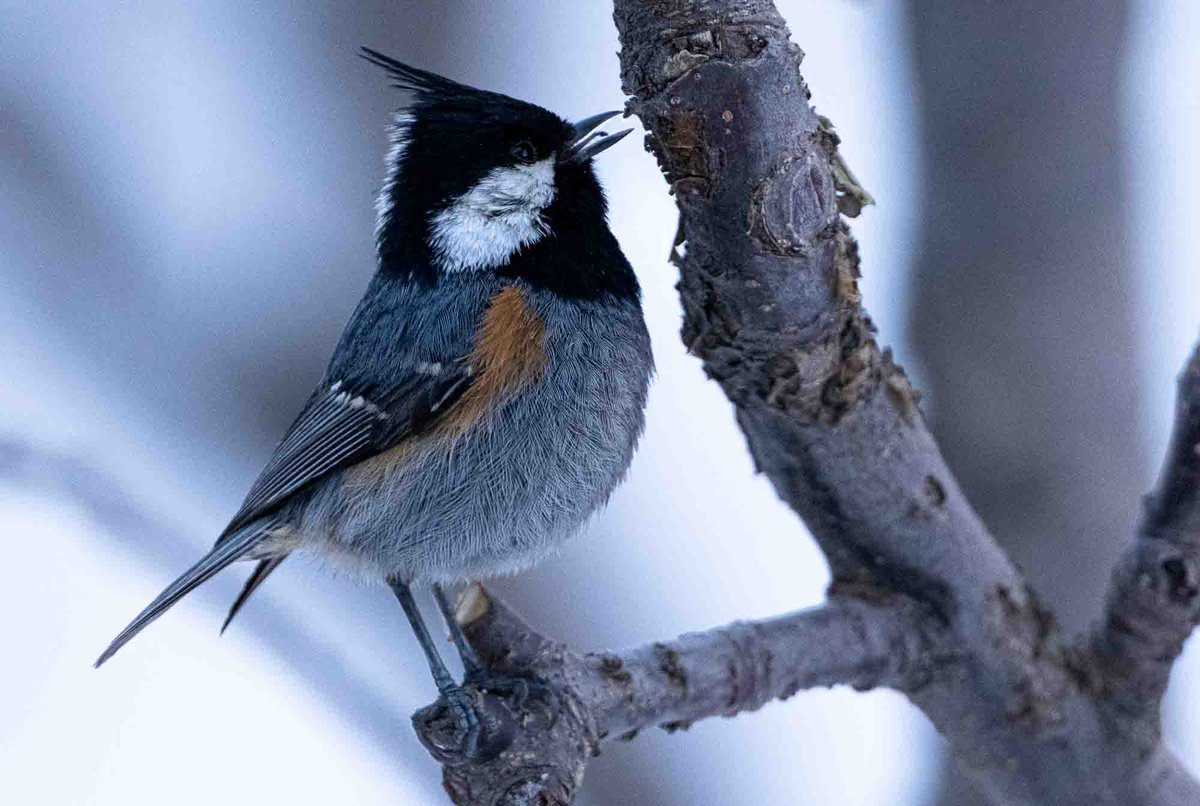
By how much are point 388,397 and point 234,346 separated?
2.73 feet

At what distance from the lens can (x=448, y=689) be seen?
63.7 inches

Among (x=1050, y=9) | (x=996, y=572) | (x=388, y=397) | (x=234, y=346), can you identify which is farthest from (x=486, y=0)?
(x=996, y=572)

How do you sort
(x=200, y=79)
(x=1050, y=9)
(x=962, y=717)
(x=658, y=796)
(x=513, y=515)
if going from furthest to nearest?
(x=200, y=79) < (x=658, y=796) < (x=1050, y=9) < (x=962, y=717) < (x=513, y=515)

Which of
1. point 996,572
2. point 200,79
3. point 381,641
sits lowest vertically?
point 381,641

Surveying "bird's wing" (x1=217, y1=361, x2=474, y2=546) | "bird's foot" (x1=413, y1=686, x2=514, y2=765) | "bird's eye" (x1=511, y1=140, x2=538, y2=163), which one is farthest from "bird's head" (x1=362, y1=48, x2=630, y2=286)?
"bird's foot" (x1=413, y1=686, x2=514, y2=765)

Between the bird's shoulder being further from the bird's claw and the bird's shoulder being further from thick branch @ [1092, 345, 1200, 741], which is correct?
thick branch @ [1092, 345, 1200, 741]

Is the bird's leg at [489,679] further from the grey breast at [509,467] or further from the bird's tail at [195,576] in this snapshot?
the bird's tail at [195,576]

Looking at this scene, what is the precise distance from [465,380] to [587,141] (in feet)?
1.48

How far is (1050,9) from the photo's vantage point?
230 centimetres

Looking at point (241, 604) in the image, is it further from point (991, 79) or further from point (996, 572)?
point (991, 79)

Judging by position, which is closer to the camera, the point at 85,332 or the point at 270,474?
the point at 270,474

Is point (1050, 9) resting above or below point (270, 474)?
above

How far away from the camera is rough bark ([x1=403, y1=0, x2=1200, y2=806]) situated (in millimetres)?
1227

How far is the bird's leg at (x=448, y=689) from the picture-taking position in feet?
4.58
